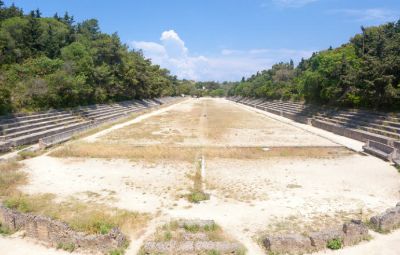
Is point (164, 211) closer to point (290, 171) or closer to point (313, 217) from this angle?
point (313, 217)

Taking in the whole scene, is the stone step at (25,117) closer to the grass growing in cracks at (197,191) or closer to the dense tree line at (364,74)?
the grass growing in cracks at (197,191)

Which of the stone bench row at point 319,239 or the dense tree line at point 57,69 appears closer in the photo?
the stone bench row at point 319,239

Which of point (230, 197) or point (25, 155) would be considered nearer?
point (230, 197)

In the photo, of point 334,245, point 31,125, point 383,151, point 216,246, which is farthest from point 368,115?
point 31,125

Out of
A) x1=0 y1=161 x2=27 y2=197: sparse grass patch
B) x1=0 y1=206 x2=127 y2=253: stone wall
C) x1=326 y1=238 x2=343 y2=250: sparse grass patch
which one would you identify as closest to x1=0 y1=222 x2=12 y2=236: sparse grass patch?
x1=0 y1=206 x2=127 y2=253: stone wall

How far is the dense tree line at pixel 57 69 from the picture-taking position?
27.9m

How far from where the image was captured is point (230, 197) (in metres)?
11.6

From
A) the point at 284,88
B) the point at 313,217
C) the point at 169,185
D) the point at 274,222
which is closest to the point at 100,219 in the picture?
the point at 169,185

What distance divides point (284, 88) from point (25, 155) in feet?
171

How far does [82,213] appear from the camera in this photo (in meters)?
9.97

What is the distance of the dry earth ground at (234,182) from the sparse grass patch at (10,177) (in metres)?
0.46

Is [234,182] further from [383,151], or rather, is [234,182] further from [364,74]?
[364,74]

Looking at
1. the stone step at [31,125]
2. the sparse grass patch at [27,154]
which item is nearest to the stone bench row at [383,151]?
the sparse grass patch at [27,154]

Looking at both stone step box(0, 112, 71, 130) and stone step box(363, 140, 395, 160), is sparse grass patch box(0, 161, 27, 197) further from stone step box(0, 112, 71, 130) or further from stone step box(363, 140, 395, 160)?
stone step box(363, 140, 395, 160)
